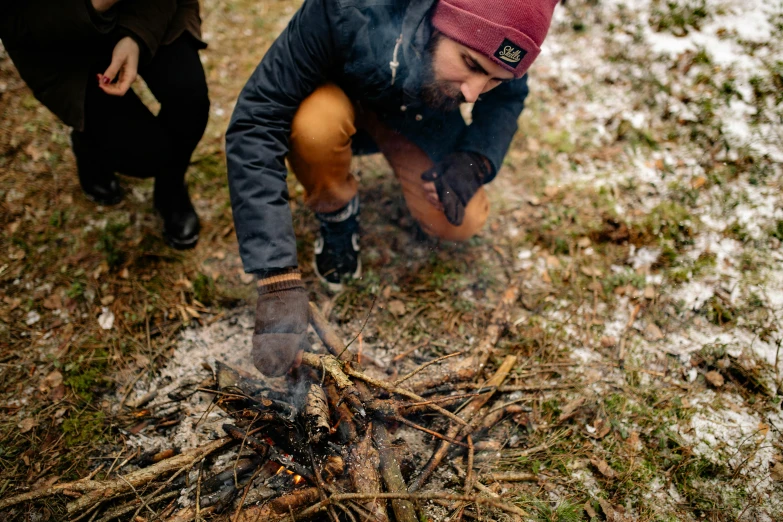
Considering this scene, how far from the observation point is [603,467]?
81.4 inches

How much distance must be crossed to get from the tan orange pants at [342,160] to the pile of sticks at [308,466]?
946mm

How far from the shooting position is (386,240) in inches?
119

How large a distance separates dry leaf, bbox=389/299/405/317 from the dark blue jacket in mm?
789

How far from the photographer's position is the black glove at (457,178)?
2533 mm

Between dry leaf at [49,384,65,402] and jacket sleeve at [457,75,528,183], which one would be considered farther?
jacket sleeve at [457,75,528,183]

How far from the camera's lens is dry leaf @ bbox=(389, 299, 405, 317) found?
105 inches

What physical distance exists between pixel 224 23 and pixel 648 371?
4392 millimetres

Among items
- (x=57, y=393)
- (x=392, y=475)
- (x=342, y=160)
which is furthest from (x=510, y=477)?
(x=57, y=393)

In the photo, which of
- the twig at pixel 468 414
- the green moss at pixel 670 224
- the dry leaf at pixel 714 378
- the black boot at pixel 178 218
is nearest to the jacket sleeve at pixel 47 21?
the black boot at pixel 178 218

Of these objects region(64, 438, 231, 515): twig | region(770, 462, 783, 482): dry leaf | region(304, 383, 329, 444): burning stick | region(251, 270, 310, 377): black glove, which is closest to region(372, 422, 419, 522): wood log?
region(304, 383, 329, 444): burning stick

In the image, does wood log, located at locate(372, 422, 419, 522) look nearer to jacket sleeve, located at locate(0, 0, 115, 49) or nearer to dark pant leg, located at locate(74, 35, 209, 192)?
dark pant leg, located at locate(74, 35, 209, 192)

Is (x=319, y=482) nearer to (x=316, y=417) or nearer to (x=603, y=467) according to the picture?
(x=316, y=417)

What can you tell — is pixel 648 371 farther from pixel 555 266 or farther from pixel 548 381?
pixel 555 266

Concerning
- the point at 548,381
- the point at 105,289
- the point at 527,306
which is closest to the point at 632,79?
the point at 527,306
